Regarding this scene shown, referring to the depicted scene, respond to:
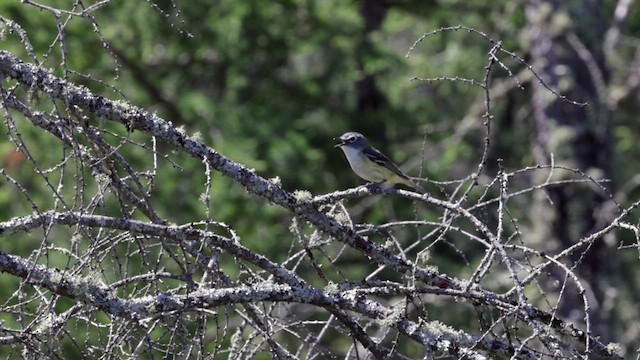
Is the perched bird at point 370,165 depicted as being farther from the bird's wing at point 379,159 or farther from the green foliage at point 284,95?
the green foliage at point 284,95

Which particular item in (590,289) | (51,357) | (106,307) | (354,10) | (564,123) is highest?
(354,10)

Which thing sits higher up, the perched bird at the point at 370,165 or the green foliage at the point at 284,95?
the green foliage at the point at 284,95

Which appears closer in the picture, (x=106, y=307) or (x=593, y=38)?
(x=106, y=307)

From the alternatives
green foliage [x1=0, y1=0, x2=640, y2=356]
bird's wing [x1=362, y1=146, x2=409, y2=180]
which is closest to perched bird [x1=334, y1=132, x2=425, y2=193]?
bird's wing [x1=362, y1=146, x2=409, y2=180]

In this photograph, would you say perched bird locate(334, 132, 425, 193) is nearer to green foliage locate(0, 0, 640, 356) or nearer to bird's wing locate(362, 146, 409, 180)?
bird's wing locate(362, 146, 409, 180)

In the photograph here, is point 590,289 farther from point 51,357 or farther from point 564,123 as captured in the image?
point 51,357

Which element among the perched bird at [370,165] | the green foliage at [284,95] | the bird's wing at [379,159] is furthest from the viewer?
the green foliage at [284,95]

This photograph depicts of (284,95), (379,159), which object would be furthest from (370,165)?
(284,95)

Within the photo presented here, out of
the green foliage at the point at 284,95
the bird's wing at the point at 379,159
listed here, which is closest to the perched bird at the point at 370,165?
the bird's wing at the point at 379,159

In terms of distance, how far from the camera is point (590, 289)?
10.0 meters

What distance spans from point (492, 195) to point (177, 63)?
13.8 feet

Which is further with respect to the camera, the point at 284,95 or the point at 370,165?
the point at 284,95

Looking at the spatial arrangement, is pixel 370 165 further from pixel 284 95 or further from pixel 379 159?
pixel 284 95

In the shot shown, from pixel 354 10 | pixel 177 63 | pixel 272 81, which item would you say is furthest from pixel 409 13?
pixel 177 63
